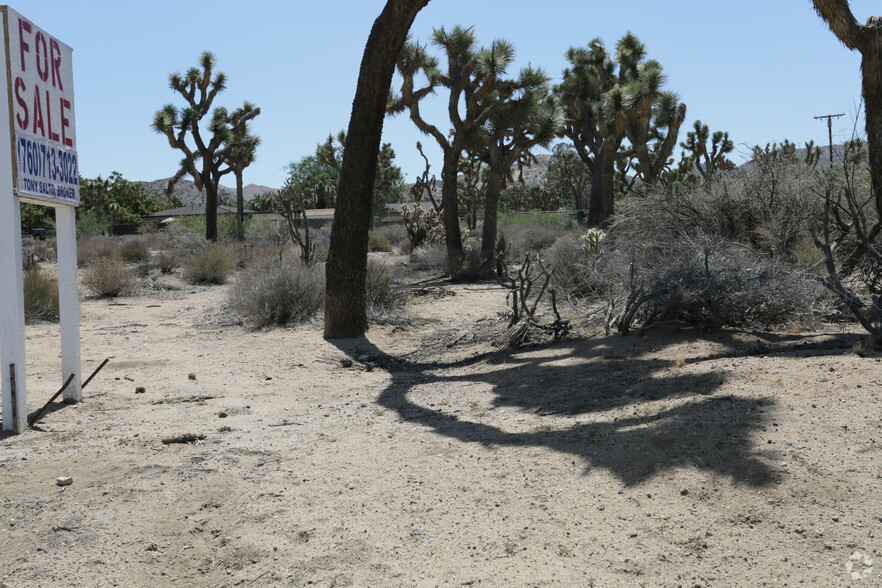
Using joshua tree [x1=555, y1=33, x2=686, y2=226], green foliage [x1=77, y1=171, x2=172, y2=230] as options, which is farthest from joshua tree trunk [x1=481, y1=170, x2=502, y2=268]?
green foliage [x1=77, y1=171, x2=172, y2=230]

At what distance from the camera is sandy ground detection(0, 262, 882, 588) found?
3469mm

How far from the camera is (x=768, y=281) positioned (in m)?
7.44

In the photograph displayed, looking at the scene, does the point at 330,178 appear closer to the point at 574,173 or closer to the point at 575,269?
the point at 574,173

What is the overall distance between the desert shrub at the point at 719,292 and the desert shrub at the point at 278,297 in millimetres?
5620

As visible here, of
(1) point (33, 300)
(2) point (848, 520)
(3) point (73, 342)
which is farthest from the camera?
(1) point (33, 300)

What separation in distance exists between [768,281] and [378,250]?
2455 centimetres

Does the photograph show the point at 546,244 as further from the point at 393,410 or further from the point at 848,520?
the point at 848,520

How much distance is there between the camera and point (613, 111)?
24.6m

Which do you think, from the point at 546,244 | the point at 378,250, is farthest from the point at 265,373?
the point at 378,250

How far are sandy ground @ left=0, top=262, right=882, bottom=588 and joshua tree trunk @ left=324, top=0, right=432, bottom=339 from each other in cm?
287

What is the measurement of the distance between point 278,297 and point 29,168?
20.6ft

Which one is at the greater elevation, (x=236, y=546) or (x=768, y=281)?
(x=768, y=281)

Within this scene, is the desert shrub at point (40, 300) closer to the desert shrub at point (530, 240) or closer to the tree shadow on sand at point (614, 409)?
the tree shadow on sand at point (614, 409)

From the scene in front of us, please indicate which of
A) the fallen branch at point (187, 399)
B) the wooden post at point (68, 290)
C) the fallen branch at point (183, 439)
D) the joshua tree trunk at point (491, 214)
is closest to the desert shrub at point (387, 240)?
the joshua tree trunk at point (491, 214)
